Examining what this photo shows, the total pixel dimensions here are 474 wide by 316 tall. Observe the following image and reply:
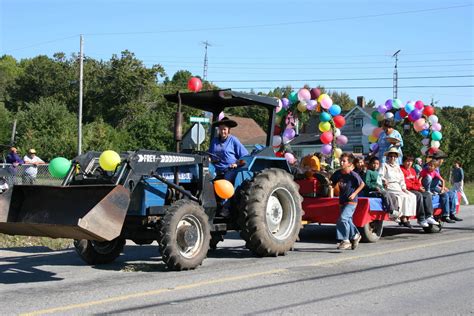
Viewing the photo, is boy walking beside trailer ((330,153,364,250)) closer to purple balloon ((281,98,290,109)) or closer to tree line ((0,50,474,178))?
purple balloon ((281,98,290,109))

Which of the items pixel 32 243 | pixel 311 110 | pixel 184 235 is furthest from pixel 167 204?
pixel 311 110

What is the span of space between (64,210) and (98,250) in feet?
4.17

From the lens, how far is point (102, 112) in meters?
61.8

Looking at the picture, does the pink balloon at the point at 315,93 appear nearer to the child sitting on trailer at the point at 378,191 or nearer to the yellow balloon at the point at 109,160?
the child sitting on trailer at the point at 378,191

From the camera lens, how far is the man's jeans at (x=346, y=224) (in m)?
10.4

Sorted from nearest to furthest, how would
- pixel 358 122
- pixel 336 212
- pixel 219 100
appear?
1. pixel 219 100
2. pixel 336 212
3. pixel 358 122

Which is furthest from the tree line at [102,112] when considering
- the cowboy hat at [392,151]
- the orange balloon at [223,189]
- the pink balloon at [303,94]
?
the orange balloon at [223,189]

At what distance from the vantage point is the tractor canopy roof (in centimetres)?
948

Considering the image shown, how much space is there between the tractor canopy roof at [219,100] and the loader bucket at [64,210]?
220 cm

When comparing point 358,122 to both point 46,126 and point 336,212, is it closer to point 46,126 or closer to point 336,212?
point 46,126

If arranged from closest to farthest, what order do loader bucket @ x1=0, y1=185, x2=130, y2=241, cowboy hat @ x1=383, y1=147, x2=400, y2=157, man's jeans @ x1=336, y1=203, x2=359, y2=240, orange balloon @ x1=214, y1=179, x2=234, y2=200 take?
1. loader bucket @ x1=0, y1=185, x2=130, y2=241
2. orange balloon @ x1=214, y1=179, x2=234, y2=200
3. man's jeans @ x1=336, y1=203, x2=359, y2=240
4. cowboy hat @ x1=383, y1=147, x2=400, y2=157

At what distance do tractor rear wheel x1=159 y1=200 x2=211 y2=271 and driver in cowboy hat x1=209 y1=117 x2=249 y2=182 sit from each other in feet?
4.32

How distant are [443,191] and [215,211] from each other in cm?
669

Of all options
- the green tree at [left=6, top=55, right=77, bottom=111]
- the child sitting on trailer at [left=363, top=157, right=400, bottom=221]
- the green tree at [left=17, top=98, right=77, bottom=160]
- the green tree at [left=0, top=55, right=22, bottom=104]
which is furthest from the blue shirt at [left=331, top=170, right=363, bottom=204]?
the green tree at [left=0, top=55, right=22, bottom=104]
